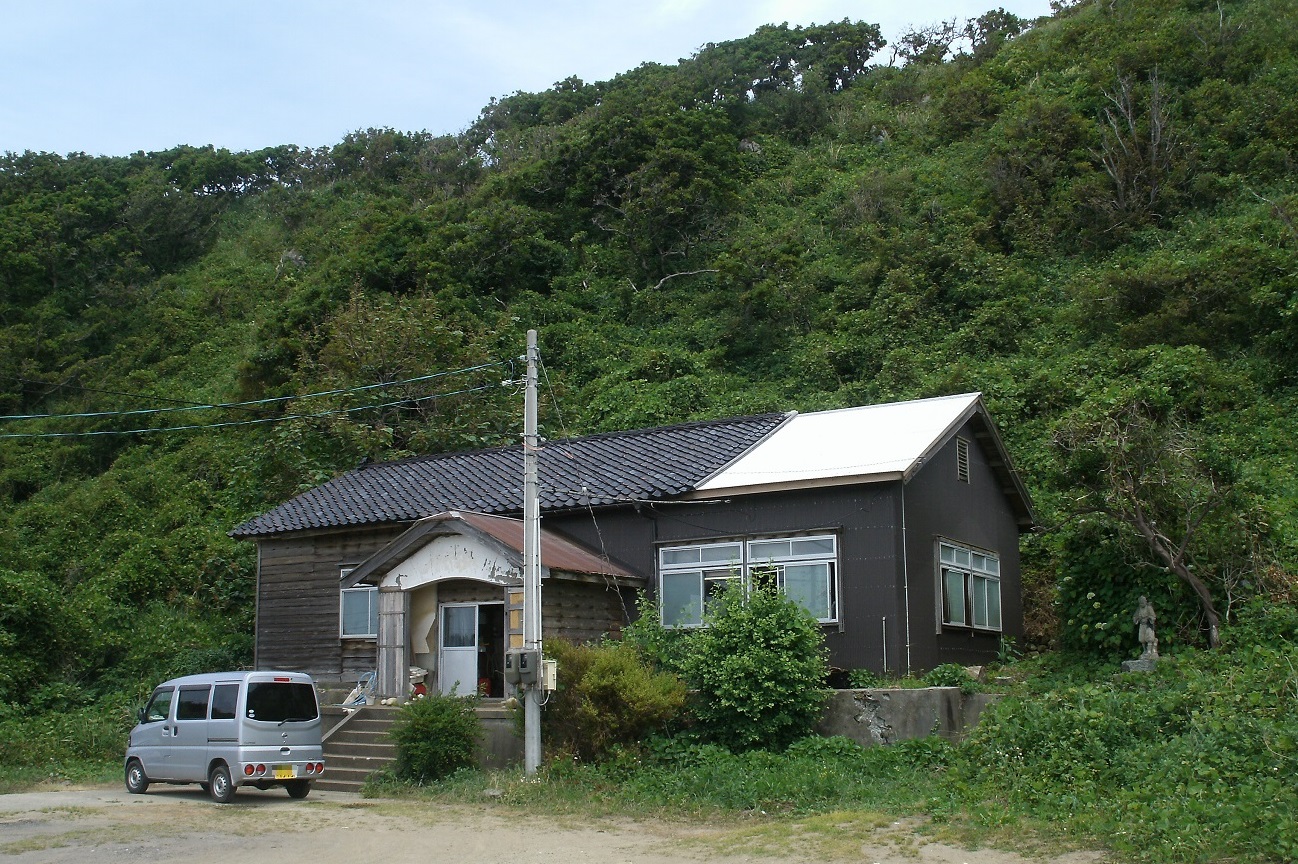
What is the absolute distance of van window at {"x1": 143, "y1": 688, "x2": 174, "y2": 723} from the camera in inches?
665

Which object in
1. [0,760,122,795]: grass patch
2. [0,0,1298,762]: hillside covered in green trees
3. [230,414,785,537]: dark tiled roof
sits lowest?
[0,760,122,795]: grass patch

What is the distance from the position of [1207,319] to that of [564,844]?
72.7 feet

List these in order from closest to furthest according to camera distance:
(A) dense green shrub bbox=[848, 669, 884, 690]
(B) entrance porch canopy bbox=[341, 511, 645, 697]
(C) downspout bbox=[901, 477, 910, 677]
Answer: (A) dense green shrub bbox=[848, 669, 884, 690], (C) downspout bbox=[901, 477, 910, 677], (B) entrance porch canopy bbox=[341, 511, 645, 697]

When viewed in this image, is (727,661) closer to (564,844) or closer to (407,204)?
(564,844)

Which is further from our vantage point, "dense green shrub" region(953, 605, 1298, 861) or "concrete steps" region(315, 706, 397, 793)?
"concrete steps" region(315, 706, 397, 793)

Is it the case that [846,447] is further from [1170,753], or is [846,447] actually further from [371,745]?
[371,745]

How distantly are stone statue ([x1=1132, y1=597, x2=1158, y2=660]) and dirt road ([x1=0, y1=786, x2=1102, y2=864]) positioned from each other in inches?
238

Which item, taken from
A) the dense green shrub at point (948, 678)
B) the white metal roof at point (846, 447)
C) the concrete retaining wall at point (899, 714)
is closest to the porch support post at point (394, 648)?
the white metal roof at point (846, 447)

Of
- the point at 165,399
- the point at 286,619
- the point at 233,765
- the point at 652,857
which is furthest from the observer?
the point at 165,399

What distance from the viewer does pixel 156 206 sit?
57.6 meters

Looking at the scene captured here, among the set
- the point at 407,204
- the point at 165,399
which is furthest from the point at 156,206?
the point at 165,399

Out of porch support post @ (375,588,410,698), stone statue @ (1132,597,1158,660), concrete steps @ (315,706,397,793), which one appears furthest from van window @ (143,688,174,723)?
stone statue @ (1132,597,1158,660)

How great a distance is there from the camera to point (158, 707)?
1706 cm

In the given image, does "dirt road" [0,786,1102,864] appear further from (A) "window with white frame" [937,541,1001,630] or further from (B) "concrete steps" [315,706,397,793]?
(A) "window with white frame" [937,541,1001,630]
